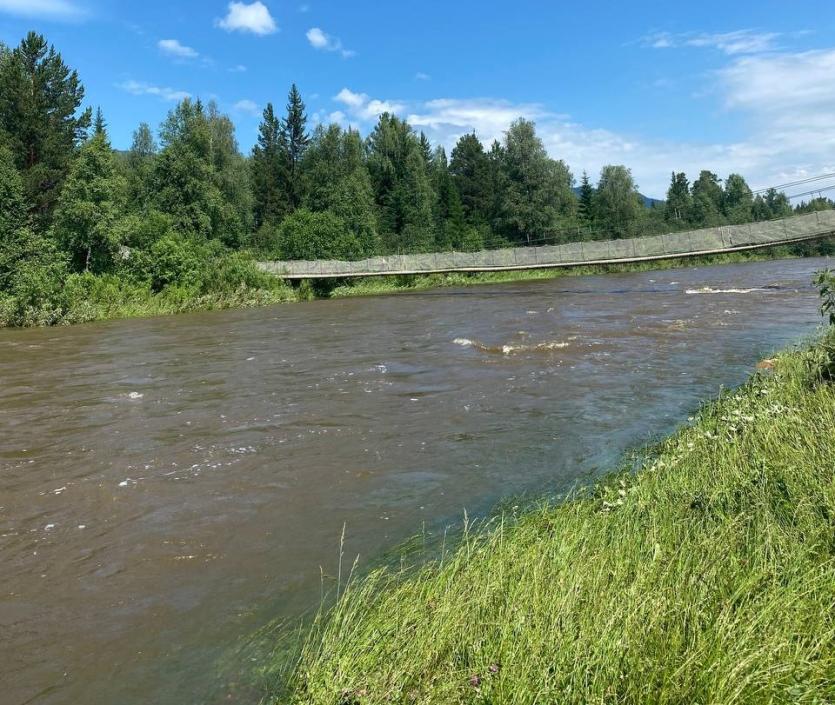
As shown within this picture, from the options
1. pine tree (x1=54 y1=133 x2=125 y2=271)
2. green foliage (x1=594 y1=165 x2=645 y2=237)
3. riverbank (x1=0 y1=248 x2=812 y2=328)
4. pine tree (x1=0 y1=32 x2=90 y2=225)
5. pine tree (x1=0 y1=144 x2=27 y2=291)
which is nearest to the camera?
riverbank (x1=0 y1=248 x2=812 y2=328)

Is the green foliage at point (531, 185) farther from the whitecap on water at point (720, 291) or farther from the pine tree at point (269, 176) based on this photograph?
the whitecap on water at point (720, 291)

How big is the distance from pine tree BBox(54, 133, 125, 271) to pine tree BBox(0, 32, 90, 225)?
20.3 feet

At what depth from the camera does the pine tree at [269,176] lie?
227ft

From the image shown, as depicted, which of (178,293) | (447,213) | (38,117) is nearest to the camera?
(178,293)

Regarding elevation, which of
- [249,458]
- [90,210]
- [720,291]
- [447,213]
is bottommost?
[249,458]

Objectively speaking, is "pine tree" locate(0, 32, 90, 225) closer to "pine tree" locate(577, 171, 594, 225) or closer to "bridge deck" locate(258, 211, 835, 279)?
"bridge deck" locate(258, 211, 835, 279)

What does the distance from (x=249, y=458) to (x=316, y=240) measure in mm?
45961

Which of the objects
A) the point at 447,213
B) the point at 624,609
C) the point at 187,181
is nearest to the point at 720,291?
the point at 624,609

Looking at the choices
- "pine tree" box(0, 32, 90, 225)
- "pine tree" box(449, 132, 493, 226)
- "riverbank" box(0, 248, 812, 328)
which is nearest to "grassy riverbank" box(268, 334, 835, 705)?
"riverbank" box(0, 248, 812, 328)

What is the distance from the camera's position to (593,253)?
35.0m

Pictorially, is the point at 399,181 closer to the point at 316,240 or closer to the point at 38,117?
the point at 316,240

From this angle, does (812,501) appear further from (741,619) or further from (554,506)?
(554,506)

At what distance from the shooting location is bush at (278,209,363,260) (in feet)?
170

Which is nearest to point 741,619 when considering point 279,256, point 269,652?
point 269,652
